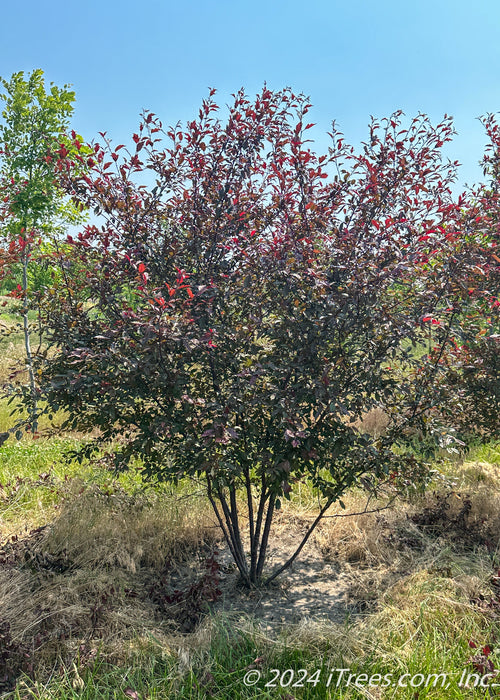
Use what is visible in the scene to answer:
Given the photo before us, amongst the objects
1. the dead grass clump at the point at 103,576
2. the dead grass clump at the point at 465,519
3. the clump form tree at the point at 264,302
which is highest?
the clump form tree at the point at 264,302

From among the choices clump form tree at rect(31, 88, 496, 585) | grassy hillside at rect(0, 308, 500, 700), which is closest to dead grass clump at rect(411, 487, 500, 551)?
grassy hillside at rect(0, 308, 500, 700)

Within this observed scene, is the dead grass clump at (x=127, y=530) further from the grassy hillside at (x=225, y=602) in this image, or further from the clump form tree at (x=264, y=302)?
the clump form tree at (x=264, y=302)

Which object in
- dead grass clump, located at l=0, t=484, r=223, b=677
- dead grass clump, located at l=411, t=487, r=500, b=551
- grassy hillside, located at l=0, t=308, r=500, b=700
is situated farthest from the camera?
dead grass clump, located at l=411, t=487, r=500, b=551

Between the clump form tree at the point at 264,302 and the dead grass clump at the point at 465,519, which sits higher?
the clump form tree at the point at 264,302

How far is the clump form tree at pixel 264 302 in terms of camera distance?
325 cm

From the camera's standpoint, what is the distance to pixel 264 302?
3604mm

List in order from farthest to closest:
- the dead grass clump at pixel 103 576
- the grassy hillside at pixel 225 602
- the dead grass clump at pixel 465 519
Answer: the dead grass clump at pixel 465 519, the dead grass clump at pixel 103 576, the grassy hillside at pixel 225 602

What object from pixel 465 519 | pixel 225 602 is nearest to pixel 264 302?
pixel 225 602

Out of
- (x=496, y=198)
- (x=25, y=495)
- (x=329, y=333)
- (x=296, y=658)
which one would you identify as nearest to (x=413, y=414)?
(x=329, y=333)

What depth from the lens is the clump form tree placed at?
128 inches

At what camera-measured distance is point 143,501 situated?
5355 millimetres

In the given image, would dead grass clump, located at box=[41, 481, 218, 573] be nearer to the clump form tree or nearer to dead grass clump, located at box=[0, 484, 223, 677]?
dead grass clump, located at box=[0, 484, 223, 677]

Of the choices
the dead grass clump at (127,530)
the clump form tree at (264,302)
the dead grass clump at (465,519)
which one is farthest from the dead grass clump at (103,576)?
the dead grass clump at (465,519)

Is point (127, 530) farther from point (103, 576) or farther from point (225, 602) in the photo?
point (225, 602)
